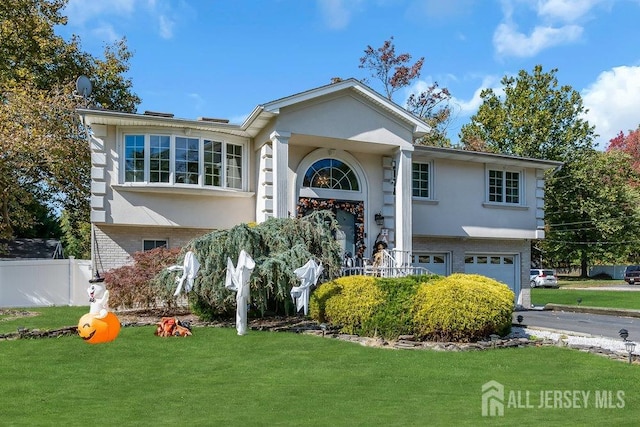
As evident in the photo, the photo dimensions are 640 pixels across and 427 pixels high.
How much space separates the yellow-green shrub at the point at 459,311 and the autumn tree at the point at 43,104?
47.2 feet

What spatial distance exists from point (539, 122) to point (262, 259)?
33.1 meters

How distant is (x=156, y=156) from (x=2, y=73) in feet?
40.1

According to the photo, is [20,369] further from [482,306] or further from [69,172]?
[69,172]

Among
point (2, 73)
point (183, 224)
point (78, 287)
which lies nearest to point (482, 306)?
point (183, 224)

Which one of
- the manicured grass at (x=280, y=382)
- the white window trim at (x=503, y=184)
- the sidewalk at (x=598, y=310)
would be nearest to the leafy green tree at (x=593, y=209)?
the white window trim at (x=503, y=184)

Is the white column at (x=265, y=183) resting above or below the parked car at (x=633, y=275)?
above

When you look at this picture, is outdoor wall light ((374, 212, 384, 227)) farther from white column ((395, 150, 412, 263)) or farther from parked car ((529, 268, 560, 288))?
parked car ((529, 268, 560, 288))

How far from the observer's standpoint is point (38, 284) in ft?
60.9

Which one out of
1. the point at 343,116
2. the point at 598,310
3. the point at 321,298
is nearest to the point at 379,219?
the point at 343,116

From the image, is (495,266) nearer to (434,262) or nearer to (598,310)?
(434,262)

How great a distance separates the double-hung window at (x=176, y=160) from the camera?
17.1 metres

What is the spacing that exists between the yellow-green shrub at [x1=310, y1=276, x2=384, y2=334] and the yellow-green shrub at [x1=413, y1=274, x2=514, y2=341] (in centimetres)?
96

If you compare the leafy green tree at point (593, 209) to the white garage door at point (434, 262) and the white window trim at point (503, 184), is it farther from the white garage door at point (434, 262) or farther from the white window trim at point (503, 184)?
the white garage door at point (434, 262)

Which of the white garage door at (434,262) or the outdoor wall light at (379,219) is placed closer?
the outdoor wall light at (379,219)
